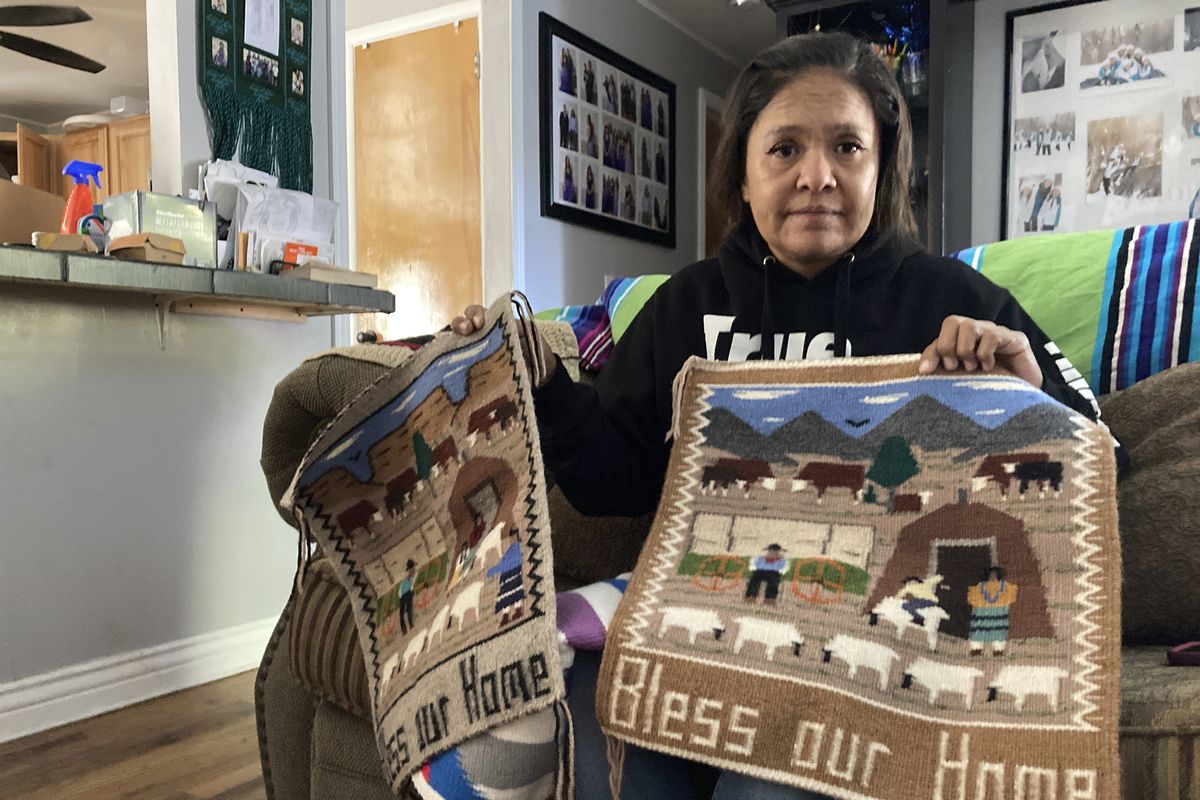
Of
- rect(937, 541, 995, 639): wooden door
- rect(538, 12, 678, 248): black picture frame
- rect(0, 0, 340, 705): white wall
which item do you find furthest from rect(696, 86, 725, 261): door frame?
rect(937, 541, 995, 639): wooden door

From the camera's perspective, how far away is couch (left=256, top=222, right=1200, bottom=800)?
2.32 feet

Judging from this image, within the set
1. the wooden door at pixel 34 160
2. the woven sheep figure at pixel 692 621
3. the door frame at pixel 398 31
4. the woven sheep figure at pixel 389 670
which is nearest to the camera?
the woven sheep figure at pixel 692 621

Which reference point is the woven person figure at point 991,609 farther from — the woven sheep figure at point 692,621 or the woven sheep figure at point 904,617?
the woven sheep figure at point 692,621

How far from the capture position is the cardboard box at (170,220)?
5.57 ft

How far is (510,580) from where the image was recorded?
80 centimetres

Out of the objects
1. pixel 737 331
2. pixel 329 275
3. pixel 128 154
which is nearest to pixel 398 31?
pixel 329 275

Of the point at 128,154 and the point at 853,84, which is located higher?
the point at 128,154

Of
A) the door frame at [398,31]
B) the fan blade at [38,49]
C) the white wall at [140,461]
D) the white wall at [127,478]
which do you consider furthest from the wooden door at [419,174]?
the white wall at [127,478]

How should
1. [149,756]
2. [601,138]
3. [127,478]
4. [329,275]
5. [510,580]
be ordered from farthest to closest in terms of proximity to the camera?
[601,138] < [329,275] < [127,478] < [149,756] < [510,580]

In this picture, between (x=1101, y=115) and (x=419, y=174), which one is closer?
(x=1101, y=115)

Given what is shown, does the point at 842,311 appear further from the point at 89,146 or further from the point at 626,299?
the point at 89,146

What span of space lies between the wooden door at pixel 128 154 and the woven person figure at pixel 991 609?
5.28 m

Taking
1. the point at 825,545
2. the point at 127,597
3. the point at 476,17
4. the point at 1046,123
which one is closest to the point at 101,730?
the point at 127,597

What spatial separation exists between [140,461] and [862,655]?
1627 millimetres
